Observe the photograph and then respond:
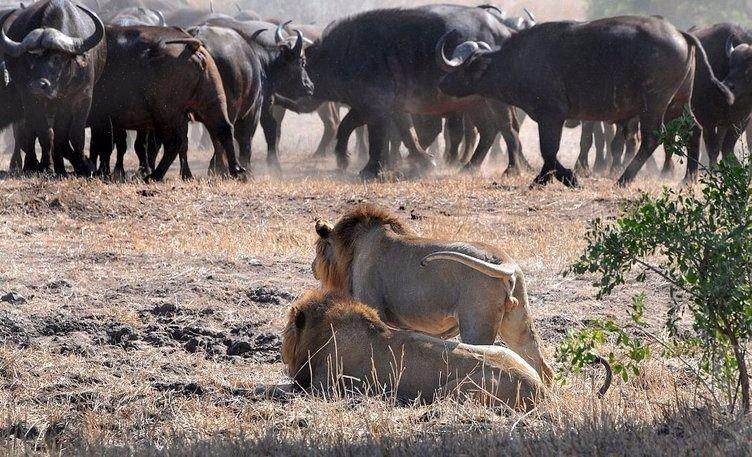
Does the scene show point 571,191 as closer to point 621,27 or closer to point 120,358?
point 621,27

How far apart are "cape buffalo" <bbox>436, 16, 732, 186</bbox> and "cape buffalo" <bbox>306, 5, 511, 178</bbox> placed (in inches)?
93.1

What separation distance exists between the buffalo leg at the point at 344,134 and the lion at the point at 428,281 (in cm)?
1363

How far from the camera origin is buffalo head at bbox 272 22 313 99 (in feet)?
69.1

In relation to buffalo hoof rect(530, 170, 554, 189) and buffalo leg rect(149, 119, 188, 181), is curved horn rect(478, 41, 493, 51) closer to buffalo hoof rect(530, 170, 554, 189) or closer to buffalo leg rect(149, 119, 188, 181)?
buffalo hoof rect(530, 170, 554, 189)

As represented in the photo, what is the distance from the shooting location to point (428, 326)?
8055mm

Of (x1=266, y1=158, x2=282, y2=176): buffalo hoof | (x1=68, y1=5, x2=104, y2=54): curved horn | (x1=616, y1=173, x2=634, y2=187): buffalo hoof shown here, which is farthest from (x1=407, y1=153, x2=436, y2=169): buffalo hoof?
(x1=68, y1=5, x2=104, y2=54): curved horn

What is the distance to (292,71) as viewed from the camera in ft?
69.2

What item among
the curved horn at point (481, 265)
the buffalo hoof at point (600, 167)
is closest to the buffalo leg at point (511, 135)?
the buffalo hoof at point (600, 167)

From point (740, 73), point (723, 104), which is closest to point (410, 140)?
point (723, 104)

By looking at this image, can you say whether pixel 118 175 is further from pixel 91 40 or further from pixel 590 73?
pixel 590 73

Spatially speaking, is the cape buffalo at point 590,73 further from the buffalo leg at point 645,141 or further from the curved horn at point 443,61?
the curved horn at point 443,61

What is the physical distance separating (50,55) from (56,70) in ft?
0.70

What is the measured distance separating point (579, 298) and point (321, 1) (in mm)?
50895

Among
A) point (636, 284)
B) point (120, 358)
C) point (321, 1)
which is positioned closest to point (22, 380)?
point (120, 358)
